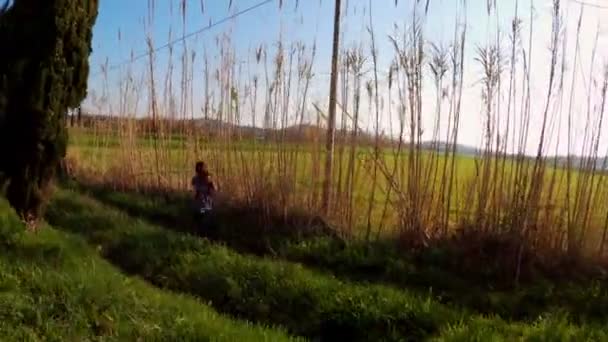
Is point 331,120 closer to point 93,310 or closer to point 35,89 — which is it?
point 35,89

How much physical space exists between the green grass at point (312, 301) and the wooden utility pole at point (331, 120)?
165 centimetres

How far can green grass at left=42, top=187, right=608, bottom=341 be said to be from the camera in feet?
20.8

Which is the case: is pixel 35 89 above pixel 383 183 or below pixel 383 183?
above

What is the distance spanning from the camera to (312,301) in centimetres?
725

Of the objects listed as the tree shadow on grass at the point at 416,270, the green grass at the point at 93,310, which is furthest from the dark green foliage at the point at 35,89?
the tree shadow on grass at the point at 416,270

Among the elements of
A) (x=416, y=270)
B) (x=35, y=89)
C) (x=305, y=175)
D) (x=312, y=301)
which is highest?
(x=35, y=89)

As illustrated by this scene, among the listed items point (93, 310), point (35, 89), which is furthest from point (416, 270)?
point (35, 89)

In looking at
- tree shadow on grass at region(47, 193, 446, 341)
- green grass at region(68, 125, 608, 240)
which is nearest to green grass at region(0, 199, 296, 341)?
tree shadow on grass at region(47, 193, 446, 341)

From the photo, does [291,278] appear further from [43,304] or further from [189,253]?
[43,304]

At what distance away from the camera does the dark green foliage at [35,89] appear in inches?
352

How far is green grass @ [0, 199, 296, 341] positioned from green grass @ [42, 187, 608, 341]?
0.66 meters

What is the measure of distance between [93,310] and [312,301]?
204cm

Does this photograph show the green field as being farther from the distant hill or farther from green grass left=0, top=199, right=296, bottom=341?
green grass left=0, top=199, right=296, bottom=341

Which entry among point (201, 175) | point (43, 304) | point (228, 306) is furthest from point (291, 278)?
point (201, 175)
